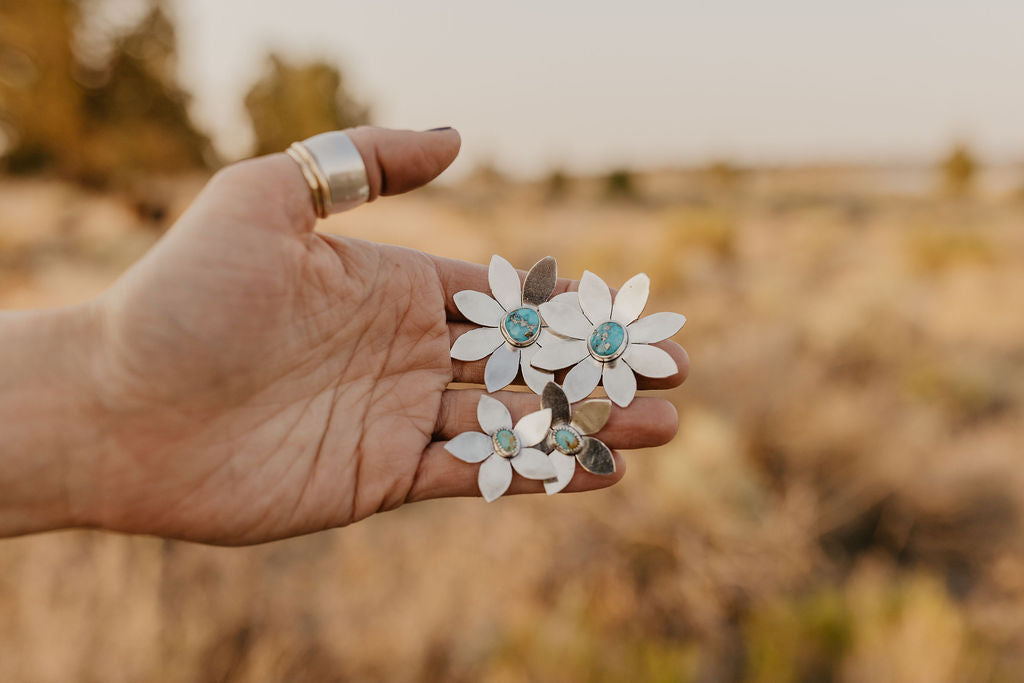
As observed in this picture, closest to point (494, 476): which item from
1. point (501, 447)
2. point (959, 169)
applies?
point (501, 447)

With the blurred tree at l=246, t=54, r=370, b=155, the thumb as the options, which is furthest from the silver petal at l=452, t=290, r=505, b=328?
the blurred tree at l=246, t=54, r=370, b=155

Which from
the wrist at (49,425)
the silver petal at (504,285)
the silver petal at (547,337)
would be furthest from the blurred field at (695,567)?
the silver petal at (504,285)

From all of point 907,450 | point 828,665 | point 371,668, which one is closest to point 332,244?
point 371,668

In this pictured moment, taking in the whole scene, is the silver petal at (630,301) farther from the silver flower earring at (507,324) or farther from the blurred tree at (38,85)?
the blurred tree at (38,85)

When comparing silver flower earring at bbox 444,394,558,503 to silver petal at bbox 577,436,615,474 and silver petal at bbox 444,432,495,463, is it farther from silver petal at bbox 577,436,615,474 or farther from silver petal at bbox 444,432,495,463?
silver petal at bbox 577,436,615,474

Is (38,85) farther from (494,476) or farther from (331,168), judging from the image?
(494,476)
